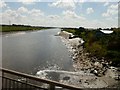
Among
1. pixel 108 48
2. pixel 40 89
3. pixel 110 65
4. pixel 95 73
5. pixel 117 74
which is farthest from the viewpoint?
pixel 108 48

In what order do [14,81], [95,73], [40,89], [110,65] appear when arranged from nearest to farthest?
[40,89] < [14,81] < [95,73] < [110,65]

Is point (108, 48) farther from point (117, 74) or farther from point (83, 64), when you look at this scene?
point (117, 74)

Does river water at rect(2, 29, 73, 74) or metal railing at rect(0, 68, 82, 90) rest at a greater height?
metal railing at rect(0, 68, 82, 90)

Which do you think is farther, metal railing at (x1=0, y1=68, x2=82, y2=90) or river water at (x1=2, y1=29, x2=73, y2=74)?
river water at (x1=2, y1=29, x2=73, y2=74)

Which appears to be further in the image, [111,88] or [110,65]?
[110,65]

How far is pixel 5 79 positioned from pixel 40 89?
30.7 inches

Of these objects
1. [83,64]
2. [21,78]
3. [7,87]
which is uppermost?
[21,78]

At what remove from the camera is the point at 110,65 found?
25984 millimetres

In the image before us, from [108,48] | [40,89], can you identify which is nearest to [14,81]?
[40,89]

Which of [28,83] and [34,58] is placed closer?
[28,83]

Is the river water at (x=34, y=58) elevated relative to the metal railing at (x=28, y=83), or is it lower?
lower

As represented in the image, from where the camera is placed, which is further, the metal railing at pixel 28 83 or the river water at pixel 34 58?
the river water at pixel 34 58

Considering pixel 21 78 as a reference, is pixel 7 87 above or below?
below

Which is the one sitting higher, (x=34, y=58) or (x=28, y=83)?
(x=28, y=83)
